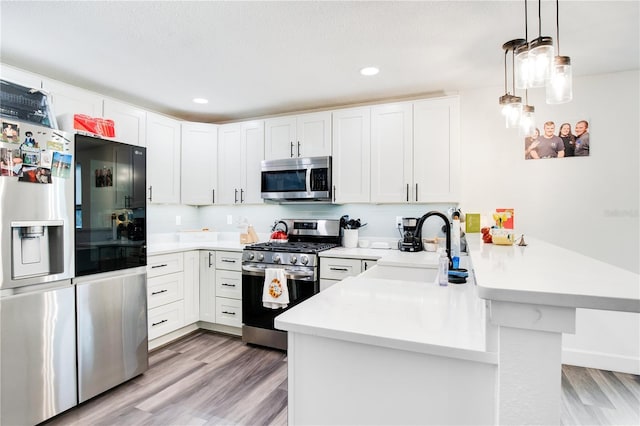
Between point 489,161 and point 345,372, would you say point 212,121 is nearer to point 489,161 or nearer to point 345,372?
point 489,161

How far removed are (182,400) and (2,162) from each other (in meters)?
1.78

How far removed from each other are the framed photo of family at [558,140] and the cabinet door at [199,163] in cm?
322

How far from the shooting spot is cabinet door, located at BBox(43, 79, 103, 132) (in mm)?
2520

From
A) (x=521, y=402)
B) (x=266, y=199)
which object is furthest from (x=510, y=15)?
(x=266, y=199)

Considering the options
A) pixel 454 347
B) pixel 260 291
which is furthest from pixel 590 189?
pixel 260 291

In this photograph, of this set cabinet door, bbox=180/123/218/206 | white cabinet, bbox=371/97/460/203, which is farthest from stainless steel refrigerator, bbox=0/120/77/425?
white cabinet, bbox=371/97/460/203

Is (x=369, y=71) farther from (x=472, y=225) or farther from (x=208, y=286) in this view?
(x=208, y=286)

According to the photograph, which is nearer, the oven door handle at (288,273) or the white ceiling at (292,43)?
the white ceiling at (292,43)

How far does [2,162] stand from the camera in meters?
1.77

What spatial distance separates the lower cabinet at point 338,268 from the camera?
284 centimetres

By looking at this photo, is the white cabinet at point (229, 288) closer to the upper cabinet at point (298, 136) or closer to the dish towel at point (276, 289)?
the dish towel at point (276, 289)

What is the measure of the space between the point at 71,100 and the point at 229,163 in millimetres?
1526

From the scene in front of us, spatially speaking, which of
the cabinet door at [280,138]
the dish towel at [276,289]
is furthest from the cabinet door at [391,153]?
the dish towel at [276,289]

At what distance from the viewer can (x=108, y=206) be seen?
2.27m
